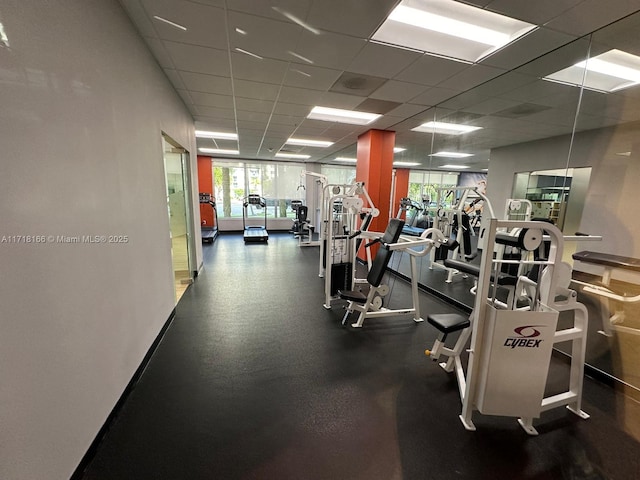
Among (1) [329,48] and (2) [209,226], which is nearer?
(1) [329,48]

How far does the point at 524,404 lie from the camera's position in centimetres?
165

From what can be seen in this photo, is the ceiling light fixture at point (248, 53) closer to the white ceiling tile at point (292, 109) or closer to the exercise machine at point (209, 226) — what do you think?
the white ceiling tile at point (292, 109)

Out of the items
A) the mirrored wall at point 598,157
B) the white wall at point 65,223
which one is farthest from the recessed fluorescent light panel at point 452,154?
the white wall at point 65,223

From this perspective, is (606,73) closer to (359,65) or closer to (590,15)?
(590,15)

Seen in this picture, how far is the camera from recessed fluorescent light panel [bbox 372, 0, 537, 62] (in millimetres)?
1991

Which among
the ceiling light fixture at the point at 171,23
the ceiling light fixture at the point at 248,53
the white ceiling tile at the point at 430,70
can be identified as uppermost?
the white ceiling tile at the point at 430,70

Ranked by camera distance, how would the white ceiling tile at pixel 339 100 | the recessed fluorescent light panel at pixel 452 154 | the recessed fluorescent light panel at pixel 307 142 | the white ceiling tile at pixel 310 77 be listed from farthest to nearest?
the recessed fluorescent light panel at pixel 452 154 < the recessed fluorescent light panel at pixel 307 142 < the white ceiling tile at pixel 339 100 < the white ceiling tile at pixel 310 77

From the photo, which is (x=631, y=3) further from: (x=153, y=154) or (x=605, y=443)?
(x=153, y=154)

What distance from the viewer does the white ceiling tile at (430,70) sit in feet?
8.33

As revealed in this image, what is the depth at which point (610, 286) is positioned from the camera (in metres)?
2.94

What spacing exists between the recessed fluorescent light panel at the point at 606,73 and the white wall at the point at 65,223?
13.0 ft

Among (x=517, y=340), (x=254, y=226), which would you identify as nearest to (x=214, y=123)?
(x=254, y=226)

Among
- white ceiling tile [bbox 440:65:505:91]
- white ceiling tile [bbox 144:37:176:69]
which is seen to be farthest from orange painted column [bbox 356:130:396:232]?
white ceiling tile [bbox 144:37:176:69]

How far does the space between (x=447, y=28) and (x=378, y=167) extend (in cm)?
291
